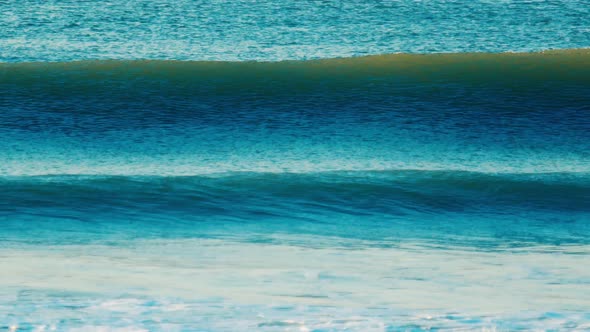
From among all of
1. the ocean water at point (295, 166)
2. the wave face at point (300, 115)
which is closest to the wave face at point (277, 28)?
the ocean water at point (295, 166)

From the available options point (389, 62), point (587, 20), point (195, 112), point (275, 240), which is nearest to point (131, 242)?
point (275, 240)

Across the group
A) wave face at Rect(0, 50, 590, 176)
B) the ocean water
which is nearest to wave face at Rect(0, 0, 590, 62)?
the ocean water

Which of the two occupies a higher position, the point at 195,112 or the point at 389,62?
the point at 389,62

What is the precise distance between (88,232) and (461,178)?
2918mm

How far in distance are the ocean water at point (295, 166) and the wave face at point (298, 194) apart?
0.02 m

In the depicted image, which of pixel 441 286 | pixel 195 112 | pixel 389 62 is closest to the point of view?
pixel 441 286

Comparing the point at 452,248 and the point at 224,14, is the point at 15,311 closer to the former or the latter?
the point at 452,248

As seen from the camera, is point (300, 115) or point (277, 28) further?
point (277, 28)

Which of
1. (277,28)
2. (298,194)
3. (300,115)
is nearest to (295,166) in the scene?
(298,194)

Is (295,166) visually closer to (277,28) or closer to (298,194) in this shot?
(298,194)

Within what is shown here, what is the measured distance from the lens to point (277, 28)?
10.0 metres

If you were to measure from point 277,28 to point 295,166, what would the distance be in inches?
120

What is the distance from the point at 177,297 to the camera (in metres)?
4.32

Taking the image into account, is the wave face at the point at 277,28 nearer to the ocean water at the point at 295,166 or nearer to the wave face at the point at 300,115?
the ocean water at the point at 295,166
